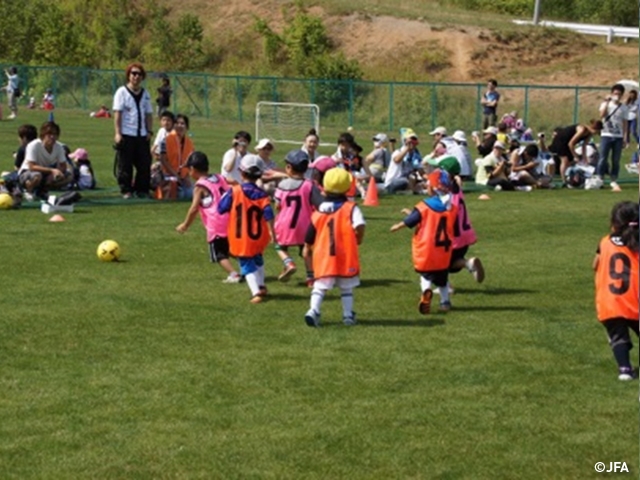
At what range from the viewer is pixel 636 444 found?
8.77 metres

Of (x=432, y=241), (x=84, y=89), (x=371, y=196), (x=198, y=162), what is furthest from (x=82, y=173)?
(x=84, y=89)

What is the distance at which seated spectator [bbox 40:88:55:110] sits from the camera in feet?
184

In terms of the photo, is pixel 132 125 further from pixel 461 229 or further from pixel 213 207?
pixel 461 229

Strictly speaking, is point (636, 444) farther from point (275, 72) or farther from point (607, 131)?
point (275, 72)

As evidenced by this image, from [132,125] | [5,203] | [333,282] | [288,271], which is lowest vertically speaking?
[5,203]

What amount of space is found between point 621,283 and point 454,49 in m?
56.2

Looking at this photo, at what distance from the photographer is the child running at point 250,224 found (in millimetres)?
13680

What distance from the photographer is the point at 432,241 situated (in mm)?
13242

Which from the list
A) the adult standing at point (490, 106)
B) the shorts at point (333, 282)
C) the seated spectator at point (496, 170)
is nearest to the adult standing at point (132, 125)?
the seated spectator at point (496, 170)

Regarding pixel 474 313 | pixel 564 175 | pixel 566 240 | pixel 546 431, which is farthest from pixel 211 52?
pixel 546 431

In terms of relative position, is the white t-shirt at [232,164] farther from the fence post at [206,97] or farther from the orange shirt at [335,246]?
the fence post at [206,97]

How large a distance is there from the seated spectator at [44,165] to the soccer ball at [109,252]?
18.4 feet

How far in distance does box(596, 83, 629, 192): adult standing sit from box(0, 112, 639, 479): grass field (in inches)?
413

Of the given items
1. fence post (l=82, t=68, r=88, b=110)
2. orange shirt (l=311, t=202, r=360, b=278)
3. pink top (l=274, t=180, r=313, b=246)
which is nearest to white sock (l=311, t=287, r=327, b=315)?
orange shirt (l=311, t=202, r=360, b=278)
